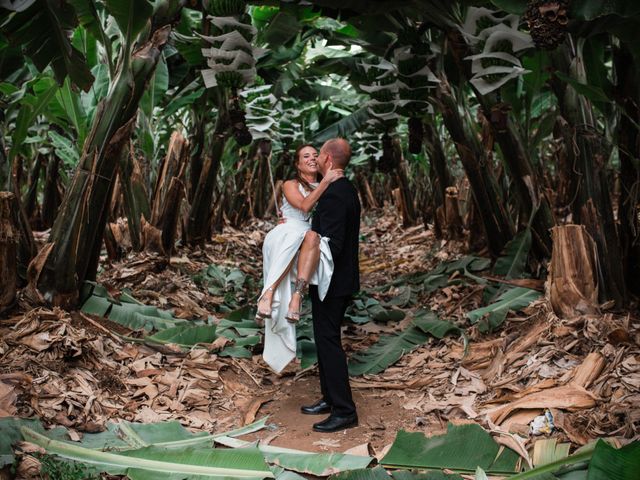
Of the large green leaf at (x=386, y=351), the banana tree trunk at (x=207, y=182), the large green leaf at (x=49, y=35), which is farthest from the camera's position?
the banana tree trunk at (x=207, y=182)

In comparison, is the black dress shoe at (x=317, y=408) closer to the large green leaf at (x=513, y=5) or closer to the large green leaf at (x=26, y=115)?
the large green leaf at (x=513, y=5)

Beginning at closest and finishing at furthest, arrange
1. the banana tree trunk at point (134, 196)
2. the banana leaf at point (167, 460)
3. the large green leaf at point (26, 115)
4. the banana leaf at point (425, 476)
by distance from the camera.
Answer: the banana leaf at point (425, 476), the banana leaf at point (167, 460), the large green leaf at point (26, 115), the banana tree trunk at point (134, 196)

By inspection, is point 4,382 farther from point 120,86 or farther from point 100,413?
point 120,86

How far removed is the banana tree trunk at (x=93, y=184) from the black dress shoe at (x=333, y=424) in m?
1.99

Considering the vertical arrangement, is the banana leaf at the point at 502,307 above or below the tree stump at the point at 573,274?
below

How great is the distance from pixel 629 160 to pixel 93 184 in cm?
380

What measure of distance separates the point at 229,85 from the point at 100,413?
3.36m

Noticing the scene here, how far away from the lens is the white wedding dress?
3.68 m

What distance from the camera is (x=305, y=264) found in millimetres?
3564

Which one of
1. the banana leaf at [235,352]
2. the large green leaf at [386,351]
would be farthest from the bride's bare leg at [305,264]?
the banana leaf at [235,352]

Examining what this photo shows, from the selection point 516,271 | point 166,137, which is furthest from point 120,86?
point 166,137

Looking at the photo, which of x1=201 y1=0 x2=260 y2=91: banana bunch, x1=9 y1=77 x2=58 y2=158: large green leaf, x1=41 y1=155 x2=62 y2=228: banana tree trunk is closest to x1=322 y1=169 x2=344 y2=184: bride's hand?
x1=201 y1=0 x2=260 y2=91: banana bunch

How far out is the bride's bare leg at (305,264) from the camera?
11.7 feet

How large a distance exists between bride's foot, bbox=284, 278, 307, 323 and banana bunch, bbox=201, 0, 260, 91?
2.74 meters
